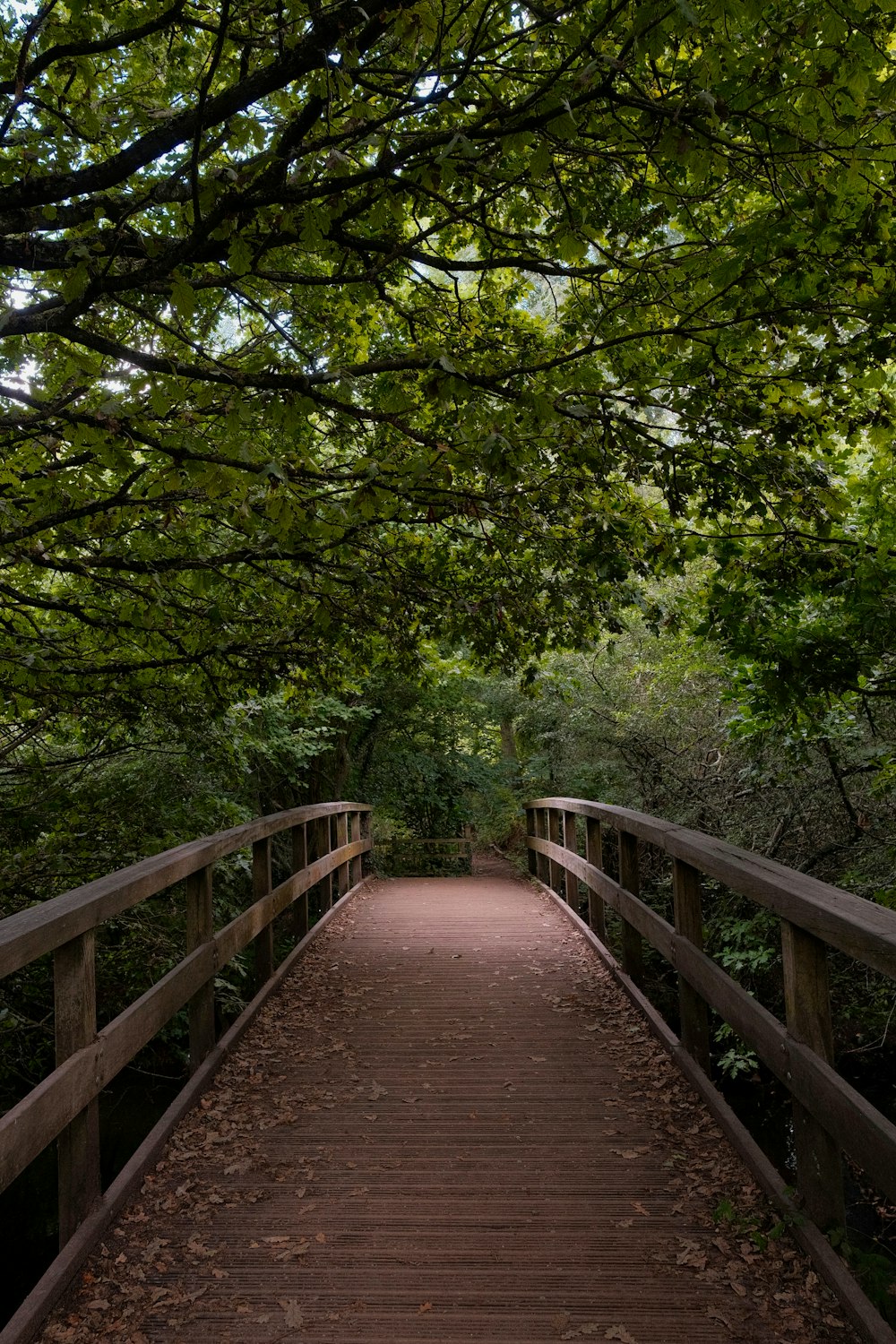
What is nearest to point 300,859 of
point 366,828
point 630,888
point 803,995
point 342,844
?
point 630,888

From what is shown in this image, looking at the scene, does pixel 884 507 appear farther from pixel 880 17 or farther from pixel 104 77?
pixel 104 77

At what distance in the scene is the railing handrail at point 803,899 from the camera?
2.27m

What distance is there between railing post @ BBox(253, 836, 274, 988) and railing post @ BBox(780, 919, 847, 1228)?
11.2 feet

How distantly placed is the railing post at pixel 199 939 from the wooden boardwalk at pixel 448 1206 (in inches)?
8.0

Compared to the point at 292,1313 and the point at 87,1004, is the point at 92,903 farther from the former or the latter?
the point at 292,1313

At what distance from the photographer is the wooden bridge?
249 centimetres

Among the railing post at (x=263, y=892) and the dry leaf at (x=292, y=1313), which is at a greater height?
the railing post at (x=263, y=892)

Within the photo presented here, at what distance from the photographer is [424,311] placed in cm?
536

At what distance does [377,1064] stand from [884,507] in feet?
14.3

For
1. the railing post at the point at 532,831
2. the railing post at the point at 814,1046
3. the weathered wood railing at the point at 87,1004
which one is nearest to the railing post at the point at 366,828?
the railing post at the point at 532,831

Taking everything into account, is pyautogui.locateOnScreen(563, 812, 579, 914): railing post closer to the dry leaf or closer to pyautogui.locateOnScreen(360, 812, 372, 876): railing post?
pyautogui.locateOnScreen(360, 812, 372, 876): railing post

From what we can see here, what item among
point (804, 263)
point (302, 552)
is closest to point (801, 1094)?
point (804, 263)

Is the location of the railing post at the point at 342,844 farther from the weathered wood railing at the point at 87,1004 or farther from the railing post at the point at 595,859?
the weathered wood railing at the point at 87,1004

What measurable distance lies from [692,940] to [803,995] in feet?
4.65
